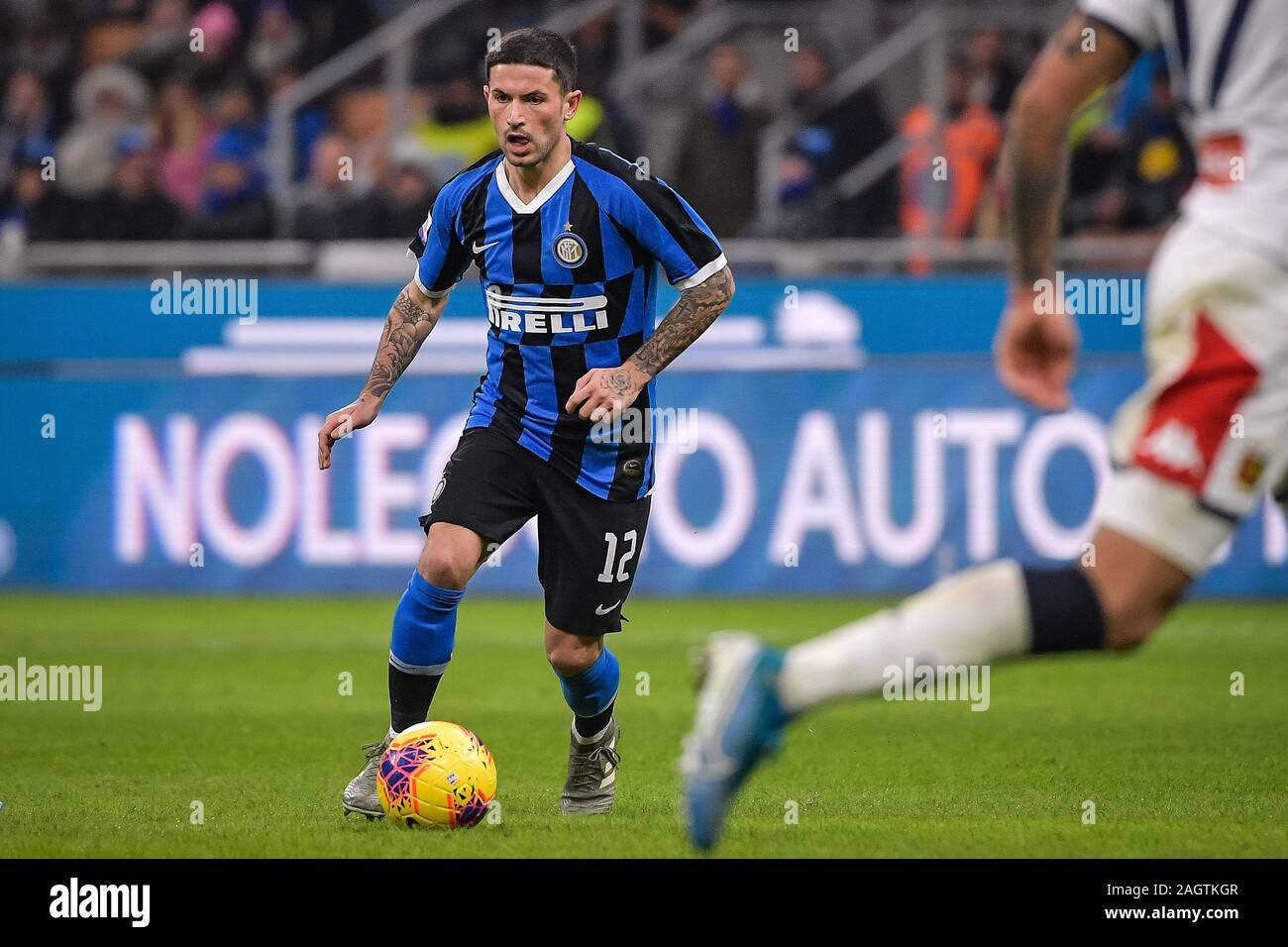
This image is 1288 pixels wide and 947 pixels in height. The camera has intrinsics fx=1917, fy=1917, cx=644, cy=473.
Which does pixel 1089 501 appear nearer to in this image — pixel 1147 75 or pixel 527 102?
pixel 1147 75

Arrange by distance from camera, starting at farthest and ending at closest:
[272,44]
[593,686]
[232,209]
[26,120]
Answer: [272,44], [26,120], [232,209], [593,686]

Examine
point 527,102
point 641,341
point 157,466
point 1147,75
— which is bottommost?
point 157,466

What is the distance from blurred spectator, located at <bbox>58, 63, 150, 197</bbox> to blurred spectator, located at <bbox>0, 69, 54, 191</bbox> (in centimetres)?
20

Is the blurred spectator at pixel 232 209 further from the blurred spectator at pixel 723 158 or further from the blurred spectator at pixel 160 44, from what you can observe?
the blurred spectator at pixel 723 158

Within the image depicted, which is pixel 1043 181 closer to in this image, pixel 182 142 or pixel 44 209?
pixel 44 209

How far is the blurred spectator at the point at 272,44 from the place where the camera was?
53.9ft

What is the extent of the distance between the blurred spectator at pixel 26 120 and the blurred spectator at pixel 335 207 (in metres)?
2.61

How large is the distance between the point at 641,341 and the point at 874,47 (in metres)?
10.6

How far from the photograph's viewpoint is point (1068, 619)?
375cm

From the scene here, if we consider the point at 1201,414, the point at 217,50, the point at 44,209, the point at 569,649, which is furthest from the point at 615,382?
the point at 217,50

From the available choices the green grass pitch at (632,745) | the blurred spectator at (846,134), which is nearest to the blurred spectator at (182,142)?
the green grass pitch at (632,745)

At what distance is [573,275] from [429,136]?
938cm

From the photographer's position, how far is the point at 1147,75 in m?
13.7
